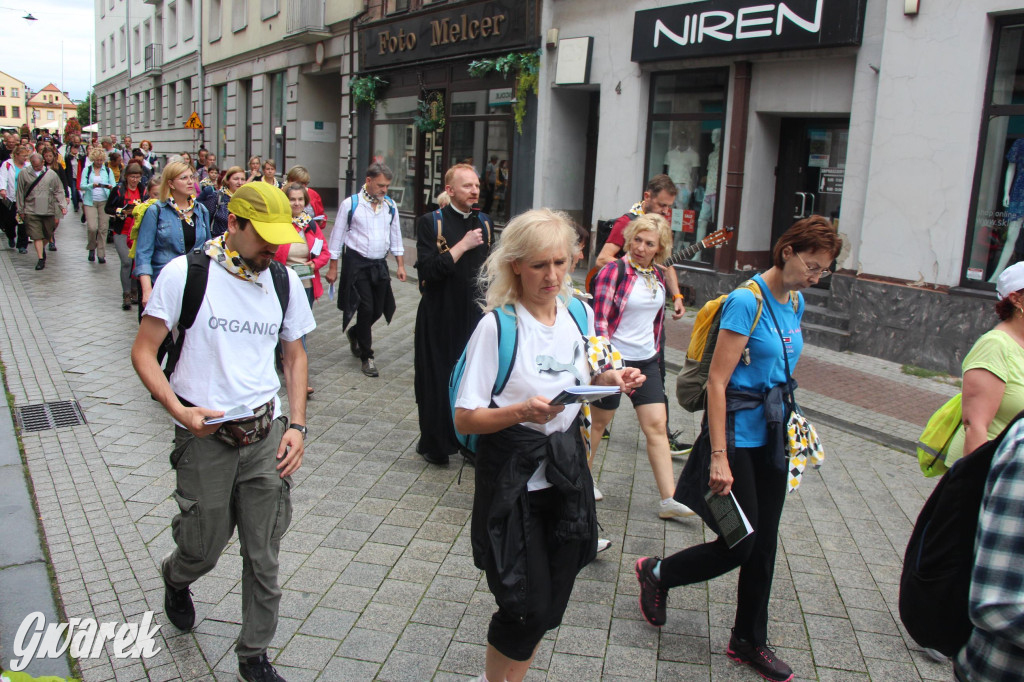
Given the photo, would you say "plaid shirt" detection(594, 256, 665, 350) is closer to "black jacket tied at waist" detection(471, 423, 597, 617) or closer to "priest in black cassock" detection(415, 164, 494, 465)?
"priest in black cassock" detection(415, 164, 494, 465)

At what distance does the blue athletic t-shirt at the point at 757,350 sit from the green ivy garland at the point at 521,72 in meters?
12.3

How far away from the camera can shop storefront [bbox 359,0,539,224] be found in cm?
1548

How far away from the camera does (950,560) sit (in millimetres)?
2068

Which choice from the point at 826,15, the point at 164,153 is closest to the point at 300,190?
the point at 826,15

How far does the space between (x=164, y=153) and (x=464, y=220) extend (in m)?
36.2

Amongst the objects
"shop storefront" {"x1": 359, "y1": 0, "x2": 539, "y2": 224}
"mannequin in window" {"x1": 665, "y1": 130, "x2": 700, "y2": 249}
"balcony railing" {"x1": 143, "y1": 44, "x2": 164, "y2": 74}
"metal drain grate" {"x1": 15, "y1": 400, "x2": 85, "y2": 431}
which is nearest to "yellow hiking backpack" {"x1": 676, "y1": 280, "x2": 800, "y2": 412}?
"metal drain grate" {"x1": 15, "y1": 400, "x2": 85, "y2": 431}

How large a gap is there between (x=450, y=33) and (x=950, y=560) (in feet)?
54.4

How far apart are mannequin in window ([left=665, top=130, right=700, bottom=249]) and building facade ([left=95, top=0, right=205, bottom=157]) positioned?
81.5ft

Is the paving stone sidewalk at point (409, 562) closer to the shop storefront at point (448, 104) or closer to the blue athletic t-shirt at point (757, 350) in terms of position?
the blue athletic t-shirt at point (757, 350)

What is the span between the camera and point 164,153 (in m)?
37.8

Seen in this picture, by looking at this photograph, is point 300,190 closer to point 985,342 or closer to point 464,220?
point 464,220

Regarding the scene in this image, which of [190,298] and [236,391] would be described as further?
[236,391]

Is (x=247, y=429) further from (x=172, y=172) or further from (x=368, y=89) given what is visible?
(x=368, y=89)

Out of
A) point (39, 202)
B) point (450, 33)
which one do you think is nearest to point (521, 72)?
point (450, 33)
